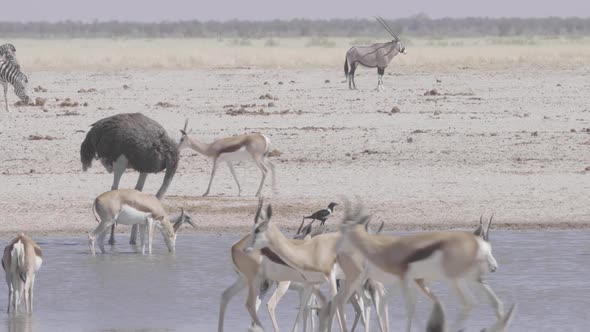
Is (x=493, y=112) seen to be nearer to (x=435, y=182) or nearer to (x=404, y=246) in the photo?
(x=435, y=182)

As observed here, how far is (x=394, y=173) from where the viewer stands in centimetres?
1561

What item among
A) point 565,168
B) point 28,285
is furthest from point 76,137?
point 28,285

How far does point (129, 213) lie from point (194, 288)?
5.06 ft

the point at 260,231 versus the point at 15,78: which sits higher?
the point at 260,231

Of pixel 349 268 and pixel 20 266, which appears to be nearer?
pixel 349 268

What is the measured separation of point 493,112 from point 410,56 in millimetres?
18099

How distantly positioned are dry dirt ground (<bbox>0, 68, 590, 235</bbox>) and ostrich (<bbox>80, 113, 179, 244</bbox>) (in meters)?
0.64

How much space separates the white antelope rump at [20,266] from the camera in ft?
30.2

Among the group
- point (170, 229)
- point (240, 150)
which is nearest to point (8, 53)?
point (240, 150)

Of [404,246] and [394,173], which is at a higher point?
[404,246]

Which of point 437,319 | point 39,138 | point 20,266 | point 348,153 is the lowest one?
point 39,138

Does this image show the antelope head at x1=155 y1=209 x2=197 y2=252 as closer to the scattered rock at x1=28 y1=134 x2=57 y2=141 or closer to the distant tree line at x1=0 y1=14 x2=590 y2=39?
the scattered rock at x1=28 y1=134 x2=57 y2=141

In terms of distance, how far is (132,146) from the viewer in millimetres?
13062

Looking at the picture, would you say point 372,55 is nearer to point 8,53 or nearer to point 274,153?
point 8,53
